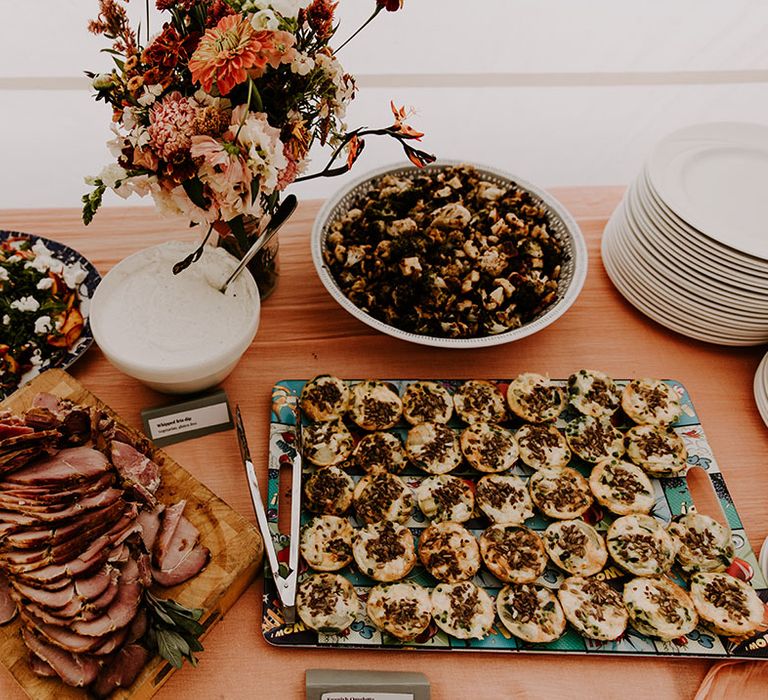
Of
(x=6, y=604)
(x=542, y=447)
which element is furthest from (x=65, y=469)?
(x=542, y=447)

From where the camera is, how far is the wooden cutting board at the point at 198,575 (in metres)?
1.04

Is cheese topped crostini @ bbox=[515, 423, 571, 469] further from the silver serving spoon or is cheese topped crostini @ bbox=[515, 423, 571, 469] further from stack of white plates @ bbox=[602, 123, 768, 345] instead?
the silver serving spoon

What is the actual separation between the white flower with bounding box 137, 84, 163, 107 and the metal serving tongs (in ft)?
2.01

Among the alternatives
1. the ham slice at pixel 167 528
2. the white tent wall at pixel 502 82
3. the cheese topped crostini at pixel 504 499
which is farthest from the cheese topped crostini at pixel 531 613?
the white tent wall at pixel 502 82

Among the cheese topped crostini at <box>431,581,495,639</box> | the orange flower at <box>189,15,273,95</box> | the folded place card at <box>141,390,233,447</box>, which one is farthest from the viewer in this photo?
the folded place card at <box>141,390,233,447</box>

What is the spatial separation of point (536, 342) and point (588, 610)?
2.25 feet

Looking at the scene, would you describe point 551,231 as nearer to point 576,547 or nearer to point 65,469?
point 576,547

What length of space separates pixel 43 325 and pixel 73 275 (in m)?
0.16

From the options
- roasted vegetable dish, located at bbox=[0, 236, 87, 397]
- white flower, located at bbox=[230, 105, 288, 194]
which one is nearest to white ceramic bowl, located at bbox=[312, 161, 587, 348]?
white flower, located at bbox=[230, 105, 288, 194]

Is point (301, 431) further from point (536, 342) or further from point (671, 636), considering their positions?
point (671, 636)

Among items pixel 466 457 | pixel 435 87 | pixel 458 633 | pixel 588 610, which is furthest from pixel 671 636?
pixel 435 87

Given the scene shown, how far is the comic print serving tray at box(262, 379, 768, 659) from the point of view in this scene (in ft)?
3.84

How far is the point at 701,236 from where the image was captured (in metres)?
1.49

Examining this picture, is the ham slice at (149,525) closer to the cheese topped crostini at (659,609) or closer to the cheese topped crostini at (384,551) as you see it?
the cheese topped crostini at (384,551)
